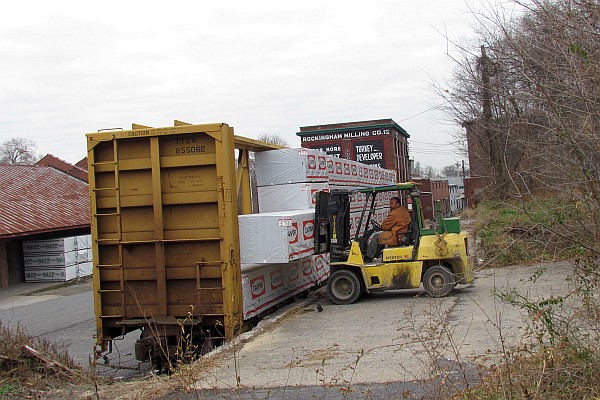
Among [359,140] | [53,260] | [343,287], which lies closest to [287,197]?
[343,287]

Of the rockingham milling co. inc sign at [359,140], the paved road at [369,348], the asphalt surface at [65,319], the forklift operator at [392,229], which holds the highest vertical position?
the rockingham milling co. inc sign at [359,140]

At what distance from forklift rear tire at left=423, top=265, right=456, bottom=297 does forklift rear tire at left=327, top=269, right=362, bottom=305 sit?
1.31 metres

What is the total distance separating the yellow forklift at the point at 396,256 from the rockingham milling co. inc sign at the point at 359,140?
142 ft

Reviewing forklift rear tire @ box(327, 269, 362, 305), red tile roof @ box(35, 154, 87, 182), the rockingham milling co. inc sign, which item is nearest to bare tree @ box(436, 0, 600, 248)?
forklift rear tire @ box(327, 269, 362, 305)

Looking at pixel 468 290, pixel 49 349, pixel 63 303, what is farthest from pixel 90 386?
pixel 63 303

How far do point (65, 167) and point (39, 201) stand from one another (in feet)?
29.8

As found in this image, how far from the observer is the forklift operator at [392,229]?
41.0 feet

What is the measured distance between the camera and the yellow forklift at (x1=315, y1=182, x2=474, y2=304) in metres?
12.1

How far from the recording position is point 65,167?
41188 mm

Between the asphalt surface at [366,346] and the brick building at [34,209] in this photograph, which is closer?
the asphalt surface at [366,346]

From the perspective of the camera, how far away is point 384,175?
22.2 meters

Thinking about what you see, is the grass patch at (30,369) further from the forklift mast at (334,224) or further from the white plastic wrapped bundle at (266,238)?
the forklift mast at (334,224)

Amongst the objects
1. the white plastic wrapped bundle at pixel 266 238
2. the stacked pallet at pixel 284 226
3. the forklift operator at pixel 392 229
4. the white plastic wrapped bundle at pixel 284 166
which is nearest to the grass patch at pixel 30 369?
the stacked pallet at pixel 284 226

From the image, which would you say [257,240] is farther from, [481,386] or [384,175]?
[384,175]
